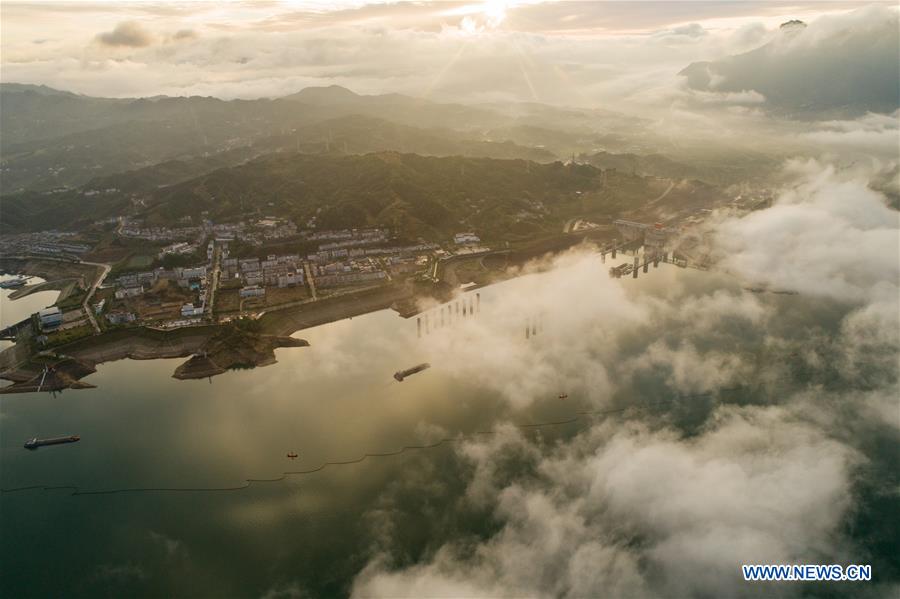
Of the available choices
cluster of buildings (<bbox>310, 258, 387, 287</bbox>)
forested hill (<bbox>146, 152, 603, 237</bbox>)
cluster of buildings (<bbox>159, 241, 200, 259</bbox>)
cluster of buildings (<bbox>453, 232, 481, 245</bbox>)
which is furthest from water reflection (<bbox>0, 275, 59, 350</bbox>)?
cluster of buildings (<bbox>453, 232, 481, 245</bbox>)

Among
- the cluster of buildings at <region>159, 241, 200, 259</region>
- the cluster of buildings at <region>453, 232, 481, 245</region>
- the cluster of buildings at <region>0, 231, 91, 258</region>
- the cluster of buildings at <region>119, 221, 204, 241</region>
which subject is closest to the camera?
the cluster of buildings at <region>159, 241, 200, 259</region>

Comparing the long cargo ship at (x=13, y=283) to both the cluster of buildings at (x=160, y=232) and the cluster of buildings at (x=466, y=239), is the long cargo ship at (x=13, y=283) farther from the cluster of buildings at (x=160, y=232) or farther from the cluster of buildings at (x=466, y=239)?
the cluster of buildings at (x=466, y=239)

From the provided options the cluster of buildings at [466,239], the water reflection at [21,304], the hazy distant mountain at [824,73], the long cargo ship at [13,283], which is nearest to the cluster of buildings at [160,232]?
the long cargo ship at [13,283]

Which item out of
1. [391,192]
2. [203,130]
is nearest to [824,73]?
[391,192]

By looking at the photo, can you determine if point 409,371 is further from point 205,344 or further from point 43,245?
point 43,245

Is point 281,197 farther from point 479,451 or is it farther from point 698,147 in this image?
point 698,147

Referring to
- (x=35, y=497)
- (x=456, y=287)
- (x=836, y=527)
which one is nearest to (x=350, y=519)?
(x=35, y=497)

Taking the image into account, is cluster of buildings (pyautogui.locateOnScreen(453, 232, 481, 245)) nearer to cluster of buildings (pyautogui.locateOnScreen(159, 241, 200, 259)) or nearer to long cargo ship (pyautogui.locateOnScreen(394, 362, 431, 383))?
long cargo ship (pyautogui.locateOnScreen(394, 362, 431, 383))
